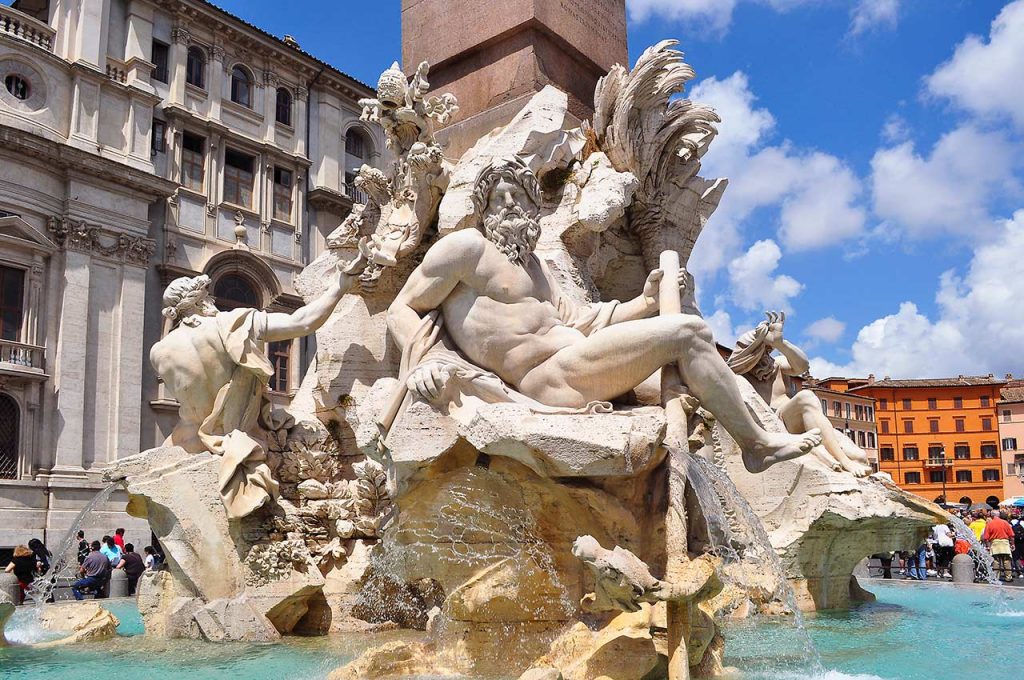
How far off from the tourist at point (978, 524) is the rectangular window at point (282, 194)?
65.5 ft

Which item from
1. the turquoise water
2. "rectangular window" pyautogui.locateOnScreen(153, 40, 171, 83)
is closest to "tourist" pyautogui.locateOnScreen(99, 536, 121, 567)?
the turquoise water

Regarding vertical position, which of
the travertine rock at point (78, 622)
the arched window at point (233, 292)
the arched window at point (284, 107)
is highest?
the arched window at point (284, 107)

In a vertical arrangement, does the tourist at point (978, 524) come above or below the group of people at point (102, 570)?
above

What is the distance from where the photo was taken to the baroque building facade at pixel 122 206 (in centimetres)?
2038

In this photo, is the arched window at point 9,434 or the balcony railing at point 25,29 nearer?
the arched window at point 9,434

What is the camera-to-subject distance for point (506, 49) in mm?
8047

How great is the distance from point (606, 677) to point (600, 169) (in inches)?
169

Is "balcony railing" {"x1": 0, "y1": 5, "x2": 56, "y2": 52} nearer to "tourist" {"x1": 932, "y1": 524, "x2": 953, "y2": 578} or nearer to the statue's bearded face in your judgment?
the statue's bearded face

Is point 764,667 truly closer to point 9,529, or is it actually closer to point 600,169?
point 600,169

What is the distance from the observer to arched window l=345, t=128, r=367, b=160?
29511 millimetres

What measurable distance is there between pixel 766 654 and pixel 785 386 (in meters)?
3.53

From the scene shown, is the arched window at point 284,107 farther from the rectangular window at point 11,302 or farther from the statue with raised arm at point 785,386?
the statue with raised arm at point 785,386

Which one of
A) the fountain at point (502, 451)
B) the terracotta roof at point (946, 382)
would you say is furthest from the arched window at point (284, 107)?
the terracotta roof at point (946, 382)

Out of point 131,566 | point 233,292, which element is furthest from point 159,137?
point 131,566
